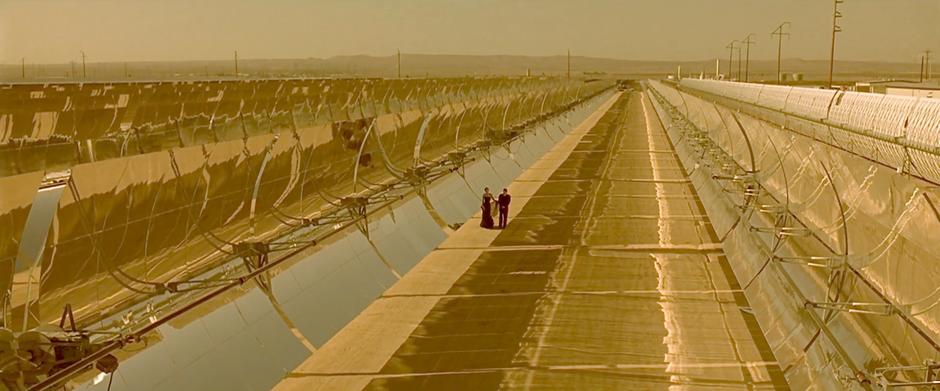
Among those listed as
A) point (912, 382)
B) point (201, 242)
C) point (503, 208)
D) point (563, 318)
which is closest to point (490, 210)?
point (503, 208)

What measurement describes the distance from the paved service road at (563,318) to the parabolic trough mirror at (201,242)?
0.64 metres

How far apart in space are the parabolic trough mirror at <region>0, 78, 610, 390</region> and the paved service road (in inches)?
25.2

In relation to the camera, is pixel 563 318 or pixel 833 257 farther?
pixel 563 318

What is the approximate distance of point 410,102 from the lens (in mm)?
28125

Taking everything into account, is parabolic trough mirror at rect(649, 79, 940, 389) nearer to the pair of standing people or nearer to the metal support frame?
the metal support frame

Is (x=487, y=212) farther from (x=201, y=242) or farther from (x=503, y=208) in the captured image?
(x=201, y=242)

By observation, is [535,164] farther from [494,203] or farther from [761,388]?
[761,388]

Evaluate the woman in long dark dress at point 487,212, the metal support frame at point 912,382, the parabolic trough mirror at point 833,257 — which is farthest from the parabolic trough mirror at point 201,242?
the metal support frame at point 912,382

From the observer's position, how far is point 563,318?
1295 cm

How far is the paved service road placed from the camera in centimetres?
1062

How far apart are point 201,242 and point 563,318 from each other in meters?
5.38

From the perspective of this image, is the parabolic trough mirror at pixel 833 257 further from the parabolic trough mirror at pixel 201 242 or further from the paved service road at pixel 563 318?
the parabolic trough mirror at pixel 201 242

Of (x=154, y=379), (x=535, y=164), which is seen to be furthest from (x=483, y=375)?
(x=535, y=164)

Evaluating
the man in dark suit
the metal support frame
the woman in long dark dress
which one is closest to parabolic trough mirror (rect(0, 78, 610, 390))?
the woman in long dark dress
